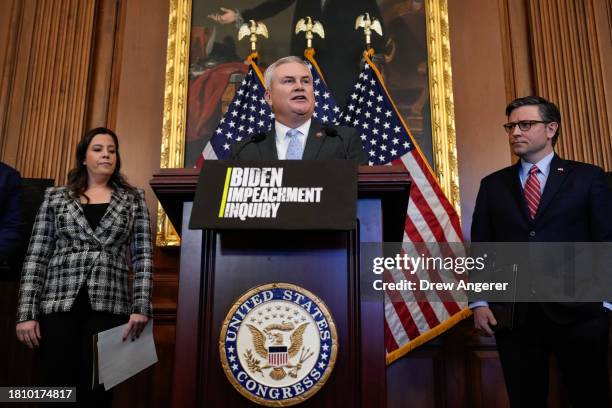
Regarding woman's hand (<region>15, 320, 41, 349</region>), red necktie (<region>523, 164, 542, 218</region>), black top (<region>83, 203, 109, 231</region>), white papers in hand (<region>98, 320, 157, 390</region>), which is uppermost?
red necktie (<region>523, 164, 542, 218</region>)

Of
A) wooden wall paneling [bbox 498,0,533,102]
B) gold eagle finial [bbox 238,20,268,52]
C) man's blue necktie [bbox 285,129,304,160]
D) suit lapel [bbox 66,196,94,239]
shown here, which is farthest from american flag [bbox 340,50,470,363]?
suit lapel [bbox 66,196,94,239]

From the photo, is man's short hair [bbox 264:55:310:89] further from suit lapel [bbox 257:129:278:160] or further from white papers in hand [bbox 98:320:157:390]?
white papers in hand [bbox 98:320:157:390]

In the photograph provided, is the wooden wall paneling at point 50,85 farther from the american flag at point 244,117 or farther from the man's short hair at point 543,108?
the man's short hair at point 543,108

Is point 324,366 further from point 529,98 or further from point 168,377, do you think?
point 168,377

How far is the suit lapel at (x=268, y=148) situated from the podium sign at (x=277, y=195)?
471 mm

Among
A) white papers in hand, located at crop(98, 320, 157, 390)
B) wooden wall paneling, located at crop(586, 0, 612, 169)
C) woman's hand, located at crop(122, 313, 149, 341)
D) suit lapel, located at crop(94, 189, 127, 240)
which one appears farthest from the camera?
wooden wall paneling, located at crop(586, 0, 612, 169)

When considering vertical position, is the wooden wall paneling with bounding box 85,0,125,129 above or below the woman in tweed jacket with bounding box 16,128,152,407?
above

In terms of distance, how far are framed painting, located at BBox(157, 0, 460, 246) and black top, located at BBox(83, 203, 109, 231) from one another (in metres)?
1.28

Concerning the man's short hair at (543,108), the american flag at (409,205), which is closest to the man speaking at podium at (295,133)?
the man's short hair at (543,108)

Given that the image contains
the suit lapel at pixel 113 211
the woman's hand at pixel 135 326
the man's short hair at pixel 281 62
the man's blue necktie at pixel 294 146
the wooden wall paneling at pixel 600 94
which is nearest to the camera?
the man's blue necktie at pixel 294 146

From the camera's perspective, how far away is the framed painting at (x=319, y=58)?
13.3 feet

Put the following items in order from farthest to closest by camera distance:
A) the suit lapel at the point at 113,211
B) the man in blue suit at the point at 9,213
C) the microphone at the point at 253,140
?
the man in blue suit at the point at 9,213 < the suit lapel at the point at 113,211 < the microphone at the point at 253,140

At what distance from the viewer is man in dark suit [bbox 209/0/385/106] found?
4176 millimetres

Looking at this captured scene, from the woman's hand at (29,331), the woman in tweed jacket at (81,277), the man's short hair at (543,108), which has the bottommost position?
the woman's hand at (29,331)
